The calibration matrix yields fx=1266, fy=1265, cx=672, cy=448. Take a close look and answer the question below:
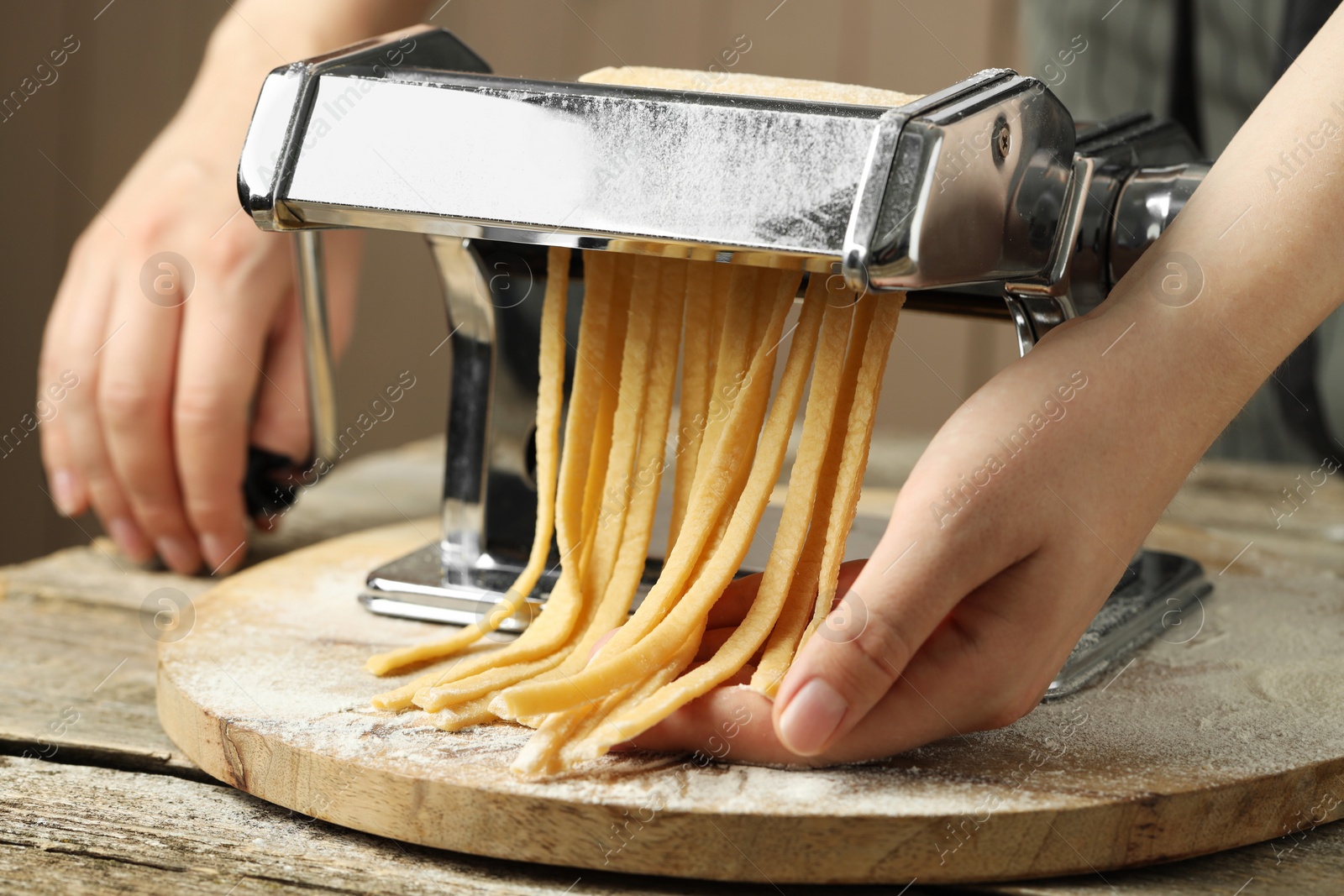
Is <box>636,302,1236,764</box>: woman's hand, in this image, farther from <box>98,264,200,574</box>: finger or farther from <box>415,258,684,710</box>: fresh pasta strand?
<box>98,264,200,574</box>: finger

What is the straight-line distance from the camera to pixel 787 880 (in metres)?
0.54

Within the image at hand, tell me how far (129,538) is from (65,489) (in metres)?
0.08

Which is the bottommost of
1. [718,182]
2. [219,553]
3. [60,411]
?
[219,553]

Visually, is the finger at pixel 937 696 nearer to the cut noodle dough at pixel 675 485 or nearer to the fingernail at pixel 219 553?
the cut noodle dough at pixel 675 485

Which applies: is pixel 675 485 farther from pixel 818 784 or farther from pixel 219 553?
pixel 219 553

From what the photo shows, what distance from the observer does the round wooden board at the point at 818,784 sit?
0.54m

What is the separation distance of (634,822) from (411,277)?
2.44 metres

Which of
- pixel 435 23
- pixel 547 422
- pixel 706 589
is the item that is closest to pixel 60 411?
pixel 547 422

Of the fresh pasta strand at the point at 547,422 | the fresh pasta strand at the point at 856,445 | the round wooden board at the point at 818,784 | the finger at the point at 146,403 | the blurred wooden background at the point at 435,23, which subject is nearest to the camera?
the round wooden board at the point at 818,784

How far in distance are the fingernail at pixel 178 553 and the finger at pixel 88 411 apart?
0.08 ft

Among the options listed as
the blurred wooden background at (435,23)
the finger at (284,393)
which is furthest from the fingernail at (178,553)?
the blurred wooden background at (435,23)

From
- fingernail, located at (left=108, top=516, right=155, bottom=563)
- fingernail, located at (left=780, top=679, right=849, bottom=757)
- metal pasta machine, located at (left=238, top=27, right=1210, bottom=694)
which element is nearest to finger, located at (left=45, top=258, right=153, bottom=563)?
fingernail, located at (left=108, top=516, right=155, bottom=563)

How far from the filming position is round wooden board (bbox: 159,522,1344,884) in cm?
54

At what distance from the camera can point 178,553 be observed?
1050 millimetres
